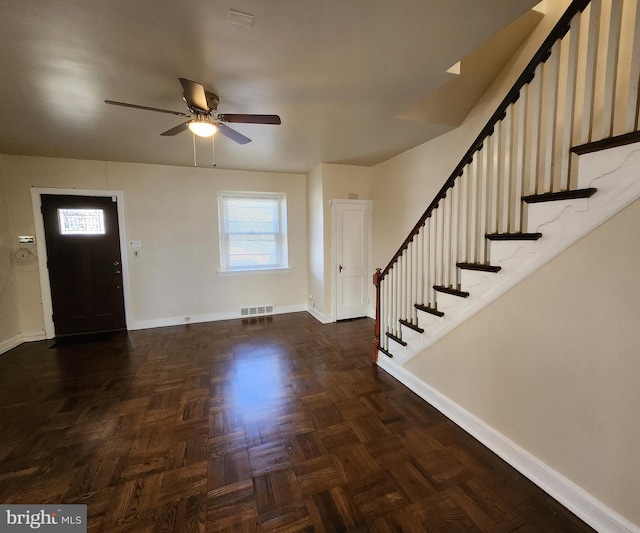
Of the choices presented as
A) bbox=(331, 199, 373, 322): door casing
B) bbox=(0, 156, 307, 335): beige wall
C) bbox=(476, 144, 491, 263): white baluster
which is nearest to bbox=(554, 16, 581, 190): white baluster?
bbox=(476, 144, 491, 263): white baluster

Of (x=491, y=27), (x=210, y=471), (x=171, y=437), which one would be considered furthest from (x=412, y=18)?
(x=171, y=437)

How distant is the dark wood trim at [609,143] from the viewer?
1168 mm

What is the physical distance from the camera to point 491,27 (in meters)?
1.63

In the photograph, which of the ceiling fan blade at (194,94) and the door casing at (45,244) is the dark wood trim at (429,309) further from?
the door casing at (45,244)

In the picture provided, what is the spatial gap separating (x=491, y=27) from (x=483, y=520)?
2.70 meters

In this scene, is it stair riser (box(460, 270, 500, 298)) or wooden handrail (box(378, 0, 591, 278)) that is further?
stair riser (box(460, 270, 500, 298))

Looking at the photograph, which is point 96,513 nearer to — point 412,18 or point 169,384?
point 169,384

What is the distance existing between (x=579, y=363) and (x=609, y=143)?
1.06m

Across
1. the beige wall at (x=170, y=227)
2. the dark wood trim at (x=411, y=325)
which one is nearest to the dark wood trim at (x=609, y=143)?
the dark wood trim at (x=411, y=325)

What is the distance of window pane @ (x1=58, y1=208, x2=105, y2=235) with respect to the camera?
406 cm

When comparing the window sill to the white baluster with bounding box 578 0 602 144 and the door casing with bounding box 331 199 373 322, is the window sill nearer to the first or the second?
the door casing with bounding box 331 199 373 322

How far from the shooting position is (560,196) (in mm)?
A: 1428

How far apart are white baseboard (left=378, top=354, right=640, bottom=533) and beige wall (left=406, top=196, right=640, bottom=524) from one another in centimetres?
4

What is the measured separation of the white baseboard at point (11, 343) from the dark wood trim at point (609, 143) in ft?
19.7
